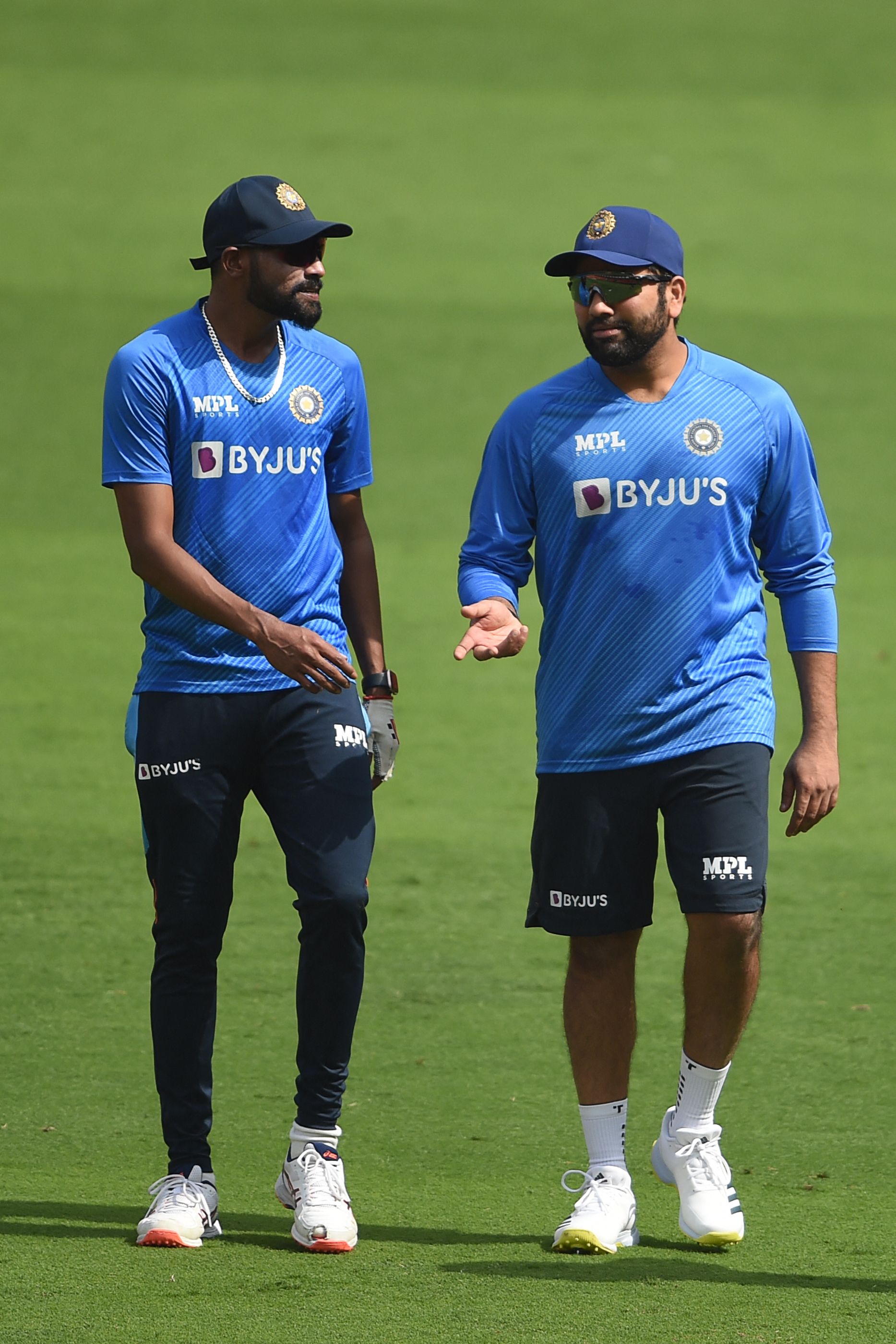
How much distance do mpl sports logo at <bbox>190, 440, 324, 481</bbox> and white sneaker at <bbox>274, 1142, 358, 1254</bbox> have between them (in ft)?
5.02

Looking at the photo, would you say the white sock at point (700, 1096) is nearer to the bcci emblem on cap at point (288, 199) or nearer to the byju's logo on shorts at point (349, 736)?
the byju's logo on shorts at point (349, 736)

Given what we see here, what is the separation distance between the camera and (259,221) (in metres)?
4.09

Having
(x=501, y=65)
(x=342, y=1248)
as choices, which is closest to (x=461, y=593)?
(x=342, y=1248)

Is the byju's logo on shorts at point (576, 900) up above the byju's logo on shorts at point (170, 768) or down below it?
below

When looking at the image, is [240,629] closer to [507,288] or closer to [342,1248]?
[342,1248]

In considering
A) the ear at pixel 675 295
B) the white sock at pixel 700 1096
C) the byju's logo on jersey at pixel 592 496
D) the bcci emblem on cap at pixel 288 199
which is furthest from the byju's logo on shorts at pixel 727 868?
the bcci emblem on cap at pixel 288 199

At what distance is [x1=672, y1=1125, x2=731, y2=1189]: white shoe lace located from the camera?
4016 millimetres

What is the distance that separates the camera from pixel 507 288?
15.7 meters

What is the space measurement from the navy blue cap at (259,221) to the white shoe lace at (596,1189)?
2204mm

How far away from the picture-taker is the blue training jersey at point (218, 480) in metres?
4.01

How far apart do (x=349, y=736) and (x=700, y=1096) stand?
1145 millimetres

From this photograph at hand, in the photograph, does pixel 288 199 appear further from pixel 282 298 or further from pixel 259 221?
pixel 282 298

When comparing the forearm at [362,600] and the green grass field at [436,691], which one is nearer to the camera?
the green grass field at [436,691]

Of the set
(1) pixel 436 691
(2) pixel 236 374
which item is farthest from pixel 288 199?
(1) pixel 436 691
